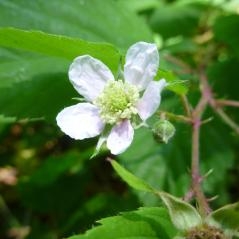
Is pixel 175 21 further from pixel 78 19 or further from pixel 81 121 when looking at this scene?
pixel 81 121

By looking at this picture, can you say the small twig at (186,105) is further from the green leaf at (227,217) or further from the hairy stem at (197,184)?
the green leaf at (227,217)

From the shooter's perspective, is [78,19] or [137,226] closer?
[137,226]

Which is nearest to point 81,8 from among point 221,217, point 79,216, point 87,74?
point 87,74

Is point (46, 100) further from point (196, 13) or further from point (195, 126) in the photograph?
point (196, 13)

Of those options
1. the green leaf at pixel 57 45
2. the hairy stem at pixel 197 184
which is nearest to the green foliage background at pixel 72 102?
the green leaf at pixel 57 45

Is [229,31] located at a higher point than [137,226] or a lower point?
higher

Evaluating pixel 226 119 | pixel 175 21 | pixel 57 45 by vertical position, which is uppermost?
pixel 175 21

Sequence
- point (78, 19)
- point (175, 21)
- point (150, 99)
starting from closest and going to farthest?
point (150, 99) → point (78, 19) → point (175, 21)

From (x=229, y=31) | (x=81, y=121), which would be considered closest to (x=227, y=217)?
(x=81, y=121)
